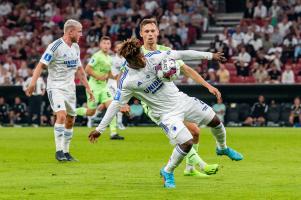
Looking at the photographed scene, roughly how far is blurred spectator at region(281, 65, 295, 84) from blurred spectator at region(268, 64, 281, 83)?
13.7 inches

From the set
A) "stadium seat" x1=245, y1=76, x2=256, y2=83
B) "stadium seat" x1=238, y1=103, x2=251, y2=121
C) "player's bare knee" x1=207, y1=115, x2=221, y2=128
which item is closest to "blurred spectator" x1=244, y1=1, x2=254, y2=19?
"stadium seat" x1=245, y1=76, x2=256, y2=83

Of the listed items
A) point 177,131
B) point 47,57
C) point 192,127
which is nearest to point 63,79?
point 47,57

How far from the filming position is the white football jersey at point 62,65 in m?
18.3

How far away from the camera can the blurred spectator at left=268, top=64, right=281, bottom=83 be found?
3594 cm

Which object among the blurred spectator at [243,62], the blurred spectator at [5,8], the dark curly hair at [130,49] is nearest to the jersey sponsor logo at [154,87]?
the dark curly hair at [130,49]

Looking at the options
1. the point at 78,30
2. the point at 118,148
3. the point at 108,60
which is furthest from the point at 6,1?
the point at 78,30

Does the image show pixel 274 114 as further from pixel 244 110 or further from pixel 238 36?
pixel 238 36

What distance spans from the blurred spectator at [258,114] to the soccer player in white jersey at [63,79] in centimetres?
1763

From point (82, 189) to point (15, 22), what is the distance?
33.7 metres

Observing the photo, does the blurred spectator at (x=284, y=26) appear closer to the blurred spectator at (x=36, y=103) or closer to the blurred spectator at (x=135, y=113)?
the blurred spectator at (x=135, y=113)

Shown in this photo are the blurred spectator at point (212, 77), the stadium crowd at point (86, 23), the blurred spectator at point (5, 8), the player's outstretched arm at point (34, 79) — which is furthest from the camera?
the blurred spectator at point (5, 8)

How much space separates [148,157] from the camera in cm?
1925

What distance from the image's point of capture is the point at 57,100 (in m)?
18.3

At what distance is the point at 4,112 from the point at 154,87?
25.4 metres
